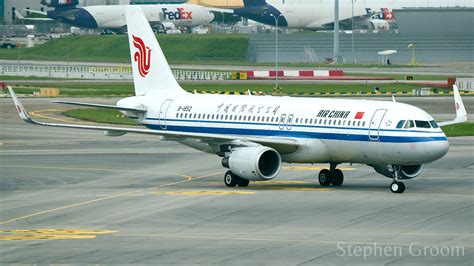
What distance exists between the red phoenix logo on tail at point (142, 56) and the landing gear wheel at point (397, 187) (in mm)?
16823

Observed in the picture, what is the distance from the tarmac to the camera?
34281 millimetres

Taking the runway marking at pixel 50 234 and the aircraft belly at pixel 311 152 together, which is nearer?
the runway marking at pixel 50 234

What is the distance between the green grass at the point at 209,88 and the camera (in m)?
118

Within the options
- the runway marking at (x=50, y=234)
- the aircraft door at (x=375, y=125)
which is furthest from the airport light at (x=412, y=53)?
the runway marking at (x=50, y=234)

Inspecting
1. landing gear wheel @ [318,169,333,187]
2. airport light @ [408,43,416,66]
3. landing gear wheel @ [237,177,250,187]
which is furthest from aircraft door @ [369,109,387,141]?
airport light @ [408,43,416,66]

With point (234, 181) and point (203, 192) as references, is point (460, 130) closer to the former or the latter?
point (234, 181)

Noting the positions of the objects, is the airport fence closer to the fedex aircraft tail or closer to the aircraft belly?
the fedex aircraft tail

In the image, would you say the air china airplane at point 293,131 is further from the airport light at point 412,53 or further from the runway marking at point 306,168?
the airport light at point 412,53

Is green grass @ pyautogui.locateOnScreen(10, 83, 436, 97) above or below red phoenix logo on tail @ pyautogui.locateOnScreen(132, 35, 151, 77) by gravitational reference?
below

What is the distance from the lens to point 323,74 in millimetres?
142125

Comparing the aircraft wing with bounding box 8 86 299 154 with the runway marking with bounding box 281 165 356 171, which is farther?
the runway marking with bounding box 281 165 356 171

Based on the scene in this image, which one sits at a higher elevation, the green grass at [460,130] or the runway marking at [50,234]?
the runway marking at [50,234]

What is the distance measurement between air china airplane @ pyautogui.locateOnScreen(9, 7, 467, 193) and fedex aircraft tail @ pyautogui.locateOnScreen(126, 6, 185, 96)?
1344 mm

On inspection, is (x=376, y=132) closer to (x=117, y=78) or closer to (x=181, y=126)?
(x=181, y=126)
